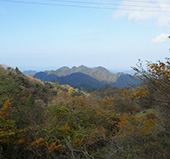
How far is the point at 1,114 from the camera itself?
18.2 ft

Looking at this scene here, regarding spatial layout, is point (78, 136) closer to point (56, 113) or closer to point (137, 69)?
point (56, 113)

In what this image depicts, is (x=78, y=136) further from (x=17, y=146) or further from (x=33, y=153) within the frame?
(x=17, y=146)

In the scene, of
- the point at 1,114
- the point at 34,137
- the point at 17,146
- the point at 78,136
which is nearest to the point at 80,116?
the point at 78,136

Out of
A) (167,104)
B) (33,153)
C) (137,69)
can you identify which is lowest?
(33,153)

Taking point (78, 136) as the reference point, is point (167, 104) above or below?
above

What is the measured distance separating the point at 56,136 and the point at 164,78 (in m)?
5.16

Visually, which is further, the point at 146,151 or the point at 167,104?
the point at 146,151

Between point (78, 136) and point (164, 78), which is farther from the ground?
point (164, 78)

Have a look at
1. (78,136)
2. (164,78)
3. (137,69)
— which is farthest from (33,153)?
(164,78)

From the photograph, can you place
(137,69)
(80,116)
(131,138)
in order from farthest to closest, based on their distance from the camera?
(80,116)
(131,138)
(137,69)

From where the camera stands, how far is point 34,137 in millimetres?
5629

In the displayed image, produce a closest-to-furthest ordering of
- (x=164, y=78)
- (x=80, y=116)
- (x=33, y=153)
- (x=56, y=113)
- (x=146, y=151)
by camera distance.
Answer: (x=164, y=78)
(x=146, y=151)
(x=33, y=153)
(x=56, y=113)
(x=80, y=116)

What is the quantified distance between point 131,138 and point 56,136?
3527mm

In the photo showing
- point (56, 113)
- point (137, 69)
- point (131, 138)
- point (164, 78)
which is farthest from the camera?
point (56, 113)
